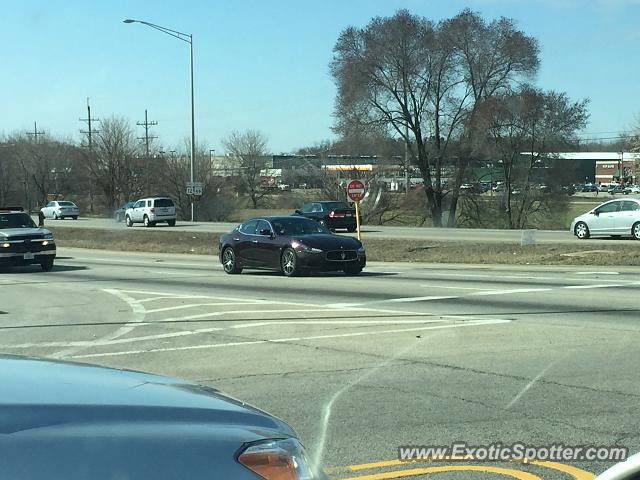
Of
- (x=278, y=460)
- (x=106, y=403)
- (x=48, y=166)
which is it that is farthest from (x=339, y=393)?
(x=48, y=166)

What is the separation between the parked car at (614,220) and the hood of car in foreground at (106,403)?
28684 millimetres

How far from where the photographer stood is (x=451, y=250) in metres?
28.7

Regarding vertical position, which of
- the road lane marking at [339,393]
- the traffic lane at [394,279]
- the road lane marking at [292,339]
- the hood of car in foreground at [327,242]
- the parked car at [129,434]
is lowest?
the traffic lane at [394,279]

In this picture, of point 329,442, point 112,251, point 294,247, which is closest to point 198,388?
point 329,442

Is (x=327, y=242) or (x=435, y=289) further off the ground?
(x=327, y=242)

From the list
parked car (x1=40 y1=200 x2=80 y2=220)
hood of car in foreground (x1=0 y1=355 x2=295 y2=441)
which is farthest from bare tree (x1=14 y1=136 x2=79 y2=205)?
hood of car in foreground (x1=0 y1=355 x2=295 y2=441)

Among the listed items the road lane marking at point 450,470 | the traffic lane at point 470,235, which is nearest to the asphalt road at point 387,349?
the road lane marking at point 450,470

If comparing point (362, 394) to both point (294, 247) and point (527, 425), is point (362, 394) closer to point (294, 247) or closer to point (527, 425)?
point (527, 425)

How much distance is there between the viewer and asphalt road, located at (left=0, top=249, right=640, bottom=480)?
6.14 m

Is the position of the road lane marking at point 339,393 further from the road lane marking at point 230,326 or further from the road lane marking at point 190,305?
the road lane marking at point 190,305

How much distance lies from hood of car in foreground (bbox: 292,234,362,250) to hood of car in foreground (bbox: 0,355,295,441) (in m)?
15.9

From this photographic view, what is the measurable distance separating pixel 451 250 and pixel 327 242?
33.9 ft

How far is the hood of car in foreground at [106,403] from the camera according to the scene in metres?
2.57

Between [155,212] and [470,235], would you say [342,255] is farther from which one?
[155,212]
